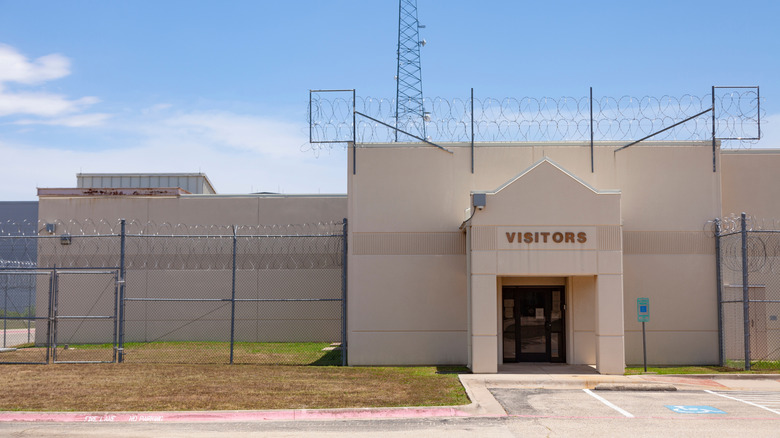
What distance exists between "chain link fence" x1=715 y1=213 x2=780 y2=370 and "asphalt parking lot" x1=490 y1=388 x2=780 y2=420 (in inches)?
179

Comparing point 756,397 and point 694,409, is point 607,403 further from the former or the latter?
point 756,397

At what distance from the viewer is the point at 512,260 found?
16.8 m

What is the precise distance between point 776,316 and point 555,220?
752 centimetres

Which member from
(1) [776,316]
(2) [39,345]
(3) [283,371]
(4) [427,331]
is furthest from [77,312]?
(1) [776,316]

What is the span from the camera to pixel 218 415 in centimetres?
1155

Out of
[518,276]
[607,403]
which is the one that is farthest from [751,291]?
[607,403]

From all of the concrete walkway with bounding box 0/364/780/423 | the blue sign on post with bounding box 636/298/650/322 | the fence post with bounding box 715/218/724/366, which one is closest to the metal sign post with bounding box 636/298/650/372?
the blue sign on post with bounding box 636/298/650/322

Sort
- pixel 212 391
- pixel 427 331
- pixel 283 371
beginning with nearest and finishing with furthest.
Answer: pixel 212 391
pixel 283 371
pixel 427 331

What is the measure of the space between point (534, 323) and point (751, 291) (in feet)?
19.7

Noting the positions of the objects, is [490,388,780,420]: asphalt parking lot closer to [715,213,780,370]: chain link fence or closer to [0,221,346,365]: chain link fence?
[715,213,780,370]: chain link fence

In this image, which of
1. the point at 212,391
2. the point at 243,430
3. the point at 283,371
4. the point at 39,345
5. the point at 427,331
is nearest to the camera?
the point at 243,430

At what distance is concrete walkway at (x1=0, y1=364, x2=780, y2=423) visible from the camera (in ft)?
37.6

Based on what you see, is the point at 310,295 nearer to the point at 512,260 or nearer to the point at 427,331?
the point at 427,331

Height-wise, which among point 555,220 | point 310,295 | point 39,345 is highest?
point 555,220
